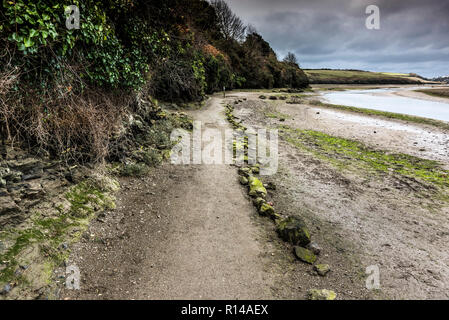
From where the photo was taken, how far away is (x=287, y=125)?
1844cm

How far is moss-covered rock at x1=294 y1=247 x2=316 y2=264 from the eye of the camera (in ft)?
15.5

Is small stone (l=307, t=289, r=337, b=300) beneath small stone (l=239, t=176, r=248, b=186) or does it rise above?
beneath

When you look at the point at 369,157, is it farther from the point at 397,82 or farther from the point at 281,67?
the point at 397,82

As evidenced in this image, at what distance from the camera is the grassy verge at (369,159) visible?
9531 millimetres

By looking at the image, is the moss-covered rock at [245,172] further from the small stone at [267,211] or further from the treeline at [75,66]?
the treeline at [75,66]

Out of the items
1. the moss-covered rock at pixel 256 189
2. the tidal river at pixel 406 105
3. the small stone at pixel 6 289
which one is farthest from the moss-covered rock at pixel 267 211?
the tidal river at pixel 406 105

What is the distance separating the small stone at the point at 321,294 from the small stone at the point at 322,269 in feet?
1.43

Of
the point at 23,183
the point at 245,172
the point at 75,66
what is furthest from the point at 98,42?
the point at 245,172

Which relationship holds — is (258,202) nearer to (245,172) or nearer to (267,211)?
(267,211)

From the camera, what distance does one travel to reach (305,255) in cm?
482

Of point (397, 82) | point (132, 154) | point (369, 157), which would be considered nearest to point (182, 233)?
point (132, 154)

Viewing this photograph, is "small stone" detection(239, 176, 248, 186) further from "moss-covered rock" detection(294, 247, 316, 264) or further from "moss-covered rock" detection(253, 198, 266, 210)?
"moss-covered rock" detection(294, 247, 316, 264)

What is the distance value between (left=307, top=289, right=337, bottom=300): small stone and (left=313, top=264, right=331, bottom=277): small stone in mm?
437

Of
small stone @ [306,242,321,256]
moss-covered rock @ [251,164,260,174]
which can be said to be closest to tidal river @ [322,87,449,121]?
moss-covered rock @ [251,164,260,174]
